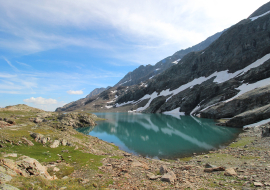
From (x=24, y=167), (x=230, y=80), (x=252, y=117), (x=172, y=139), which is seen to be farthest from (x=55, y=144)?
(x=230, y=80)

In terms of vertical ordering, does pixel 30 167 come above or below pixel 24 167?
below

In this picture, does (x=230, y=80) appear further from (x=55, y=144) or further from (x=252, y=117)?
(x=55, y=144)

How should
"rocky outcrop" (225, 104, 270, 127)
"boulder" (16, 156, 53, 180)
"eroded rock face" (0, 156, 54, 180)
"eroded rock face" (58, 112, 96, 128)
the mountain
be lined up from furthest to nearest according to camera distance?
"eroded rock face" (58, 112, 96, 128), the mountain, "rocky outcrop" (225, 104, 270, 127), "boulder" (16, 156, 53, 180), "eroded rock face" (0, 156, 54, 180)

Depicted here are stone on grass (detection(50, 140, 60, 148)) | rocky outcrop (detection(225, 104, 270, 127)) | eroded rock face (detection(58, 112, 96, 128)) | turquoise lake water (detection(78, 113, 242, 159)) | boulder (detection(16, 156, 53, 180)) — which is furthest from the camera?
eroded rock face (detection(58, 112, 96, 128))

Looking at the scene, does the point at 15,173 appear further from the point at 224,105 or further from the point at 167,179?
the point at 224,105

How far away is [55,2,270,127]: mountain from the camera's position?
6303cm

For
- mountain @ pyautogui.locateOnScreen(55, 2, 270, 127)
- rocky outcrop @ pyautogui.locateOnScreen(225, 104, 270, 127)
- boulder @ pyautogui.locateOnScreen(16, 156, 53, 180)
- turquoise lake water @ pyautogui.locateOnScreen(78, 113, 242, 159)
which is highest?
mountain @ pyautogui.locateOnScreen(55, 2, 270, 127)

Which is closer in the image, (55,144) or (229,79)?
(55,144)

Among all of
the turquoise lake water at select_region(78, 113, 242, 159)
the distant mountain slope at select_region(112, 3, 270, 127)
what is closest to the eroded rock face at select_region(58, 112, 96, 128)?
the turquoise lake water at select_region(78, 113, 242, 159)

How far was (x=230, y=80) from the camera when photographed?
331 feet

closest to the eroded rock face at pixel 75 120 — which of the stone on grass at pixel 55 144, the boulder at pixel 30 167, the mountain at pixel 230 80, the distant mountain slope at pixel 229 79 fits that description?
the stone on grass at pixel 55 144

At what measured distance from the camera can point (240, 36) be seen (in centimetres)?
13212

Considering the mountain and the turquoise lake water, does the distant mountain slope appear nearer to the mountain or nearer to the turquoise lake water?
the mountain

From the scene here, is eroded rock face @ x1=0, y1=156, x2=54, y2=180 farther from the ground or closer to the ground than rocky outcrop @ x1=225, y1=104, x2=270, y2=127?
farther from the ground
